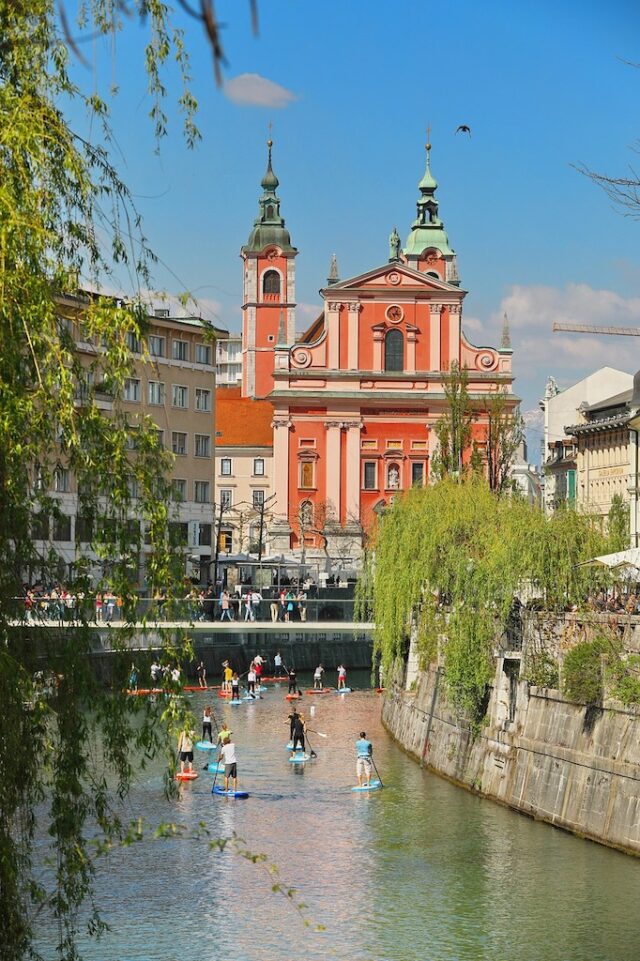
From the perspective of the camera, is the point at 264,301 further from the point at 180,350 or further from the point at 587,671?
the point at 587,671

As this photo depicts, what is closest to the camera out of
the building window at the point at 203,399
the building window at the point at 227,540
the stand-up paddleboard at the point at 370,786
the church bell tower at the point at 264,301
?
the stand-up paddleboard at the point at 370,786

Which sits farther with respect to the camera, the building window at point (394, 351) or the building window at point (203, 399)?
the building window at point (394, 351)

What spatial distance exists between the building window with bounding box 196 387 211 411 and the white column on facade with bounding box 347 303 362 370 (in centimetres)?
1765

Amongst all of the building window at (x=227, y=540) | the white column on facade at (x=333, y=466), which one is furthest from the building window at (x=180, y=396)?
the building window at (x=227, y=540)

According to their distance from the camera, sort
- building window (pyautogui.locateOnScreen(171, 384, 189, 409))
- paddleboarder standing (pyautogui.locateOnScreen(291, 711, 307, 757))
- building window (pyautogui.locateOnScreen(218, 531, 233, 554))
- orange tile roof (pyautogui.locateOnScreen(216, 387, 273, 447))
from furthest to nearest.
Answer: orange tile roof (pyautogui.locateOnScreen(216, 387, 273, 447)) < building window (pyautogui.locateOnScreen(218, 531, 233, 554)) < building window (pyautogui.locateOnScreen(171, 384, 189, 409)) < paddleboarder standing (pyautogui.locateOnScreen(291, 711, 307, 757))

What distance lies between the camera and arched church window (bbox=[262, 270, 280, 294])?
15100 centimetres

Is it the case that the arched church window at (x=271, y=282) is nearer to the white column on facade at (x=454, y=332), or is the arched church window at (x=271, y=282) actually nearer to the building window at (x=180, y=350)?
the white column on facade at (x=454, y=332)

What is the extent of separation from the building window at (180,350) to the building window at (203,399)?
2089 mm

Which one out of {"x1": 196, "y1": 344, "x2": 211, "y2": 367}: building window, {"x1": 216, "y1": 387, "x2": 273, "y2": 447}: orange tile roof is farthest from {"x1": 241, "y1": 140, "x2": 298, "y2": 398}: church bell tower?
{"x1": 196, "y1": 344, "x2": 211, "y2": 367}: building window

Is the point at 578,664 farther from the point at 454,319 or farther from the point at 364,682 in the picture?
the point at 454,319

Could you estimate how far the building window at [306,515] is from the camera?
334 feet

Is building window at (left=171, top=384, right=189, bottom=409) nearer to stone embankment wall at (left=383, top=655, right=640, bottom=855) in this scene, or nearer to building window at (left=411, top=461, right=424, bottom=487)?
building window at (left=411, top=461, right=424, bottom=487)

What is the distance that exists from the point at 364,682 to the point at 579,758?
135 feet

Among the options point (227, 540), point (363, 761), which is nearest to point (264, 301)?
point (227, 540)
